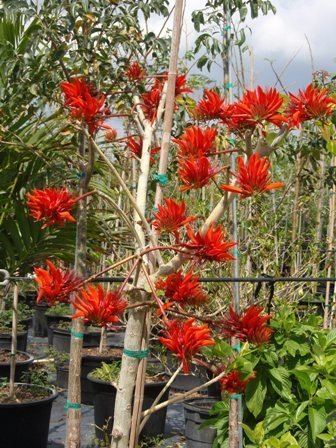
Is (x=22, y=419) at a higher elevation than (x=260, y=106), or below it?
below

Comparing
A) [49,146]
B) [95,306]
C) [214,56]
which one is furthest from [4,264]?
[95,306]

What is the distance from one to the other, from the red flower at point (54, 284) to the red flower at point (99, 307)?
0.06 m

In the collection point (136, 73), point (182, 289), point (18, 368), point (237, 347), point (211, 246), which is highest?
point (136, 73)

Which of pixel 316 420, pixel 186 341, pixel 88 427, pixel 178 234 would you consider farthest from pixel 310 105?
pixel 88 427

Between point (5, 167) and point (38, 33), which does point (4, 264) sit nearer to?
point (5, 167)

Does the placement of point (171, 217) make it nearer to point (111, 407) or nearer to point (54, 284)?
point (54, 284)

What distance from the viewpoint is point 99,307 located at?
145 centimetres

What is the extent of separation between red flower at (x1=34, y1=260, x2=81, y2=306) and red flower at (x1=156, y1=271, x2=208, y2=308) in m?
0.22

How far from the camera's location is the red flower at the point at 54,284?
1.50 m

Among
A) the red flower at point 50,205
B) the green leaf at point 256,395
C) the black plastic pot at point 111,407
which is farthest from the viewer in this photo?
the black plastic pot at point 111,407

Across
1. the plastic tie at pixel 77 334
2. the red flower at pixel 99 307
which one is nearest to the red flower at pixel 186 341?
the red flower at pixel 99 307

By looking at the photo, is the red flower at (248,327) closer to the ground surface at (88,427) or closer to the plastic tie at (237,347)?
the plastic tie at (237,347)

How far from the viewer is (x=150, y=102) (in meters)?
2.09

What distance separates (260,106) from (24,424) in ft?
8.28
